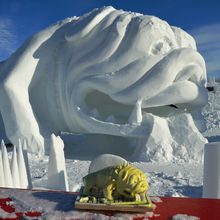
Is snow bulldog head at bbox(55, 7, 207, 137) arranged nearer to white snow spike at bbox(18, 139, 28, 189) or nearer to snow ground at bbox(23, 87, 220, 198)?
snow ground at bbox(23, 87, 220, 198)

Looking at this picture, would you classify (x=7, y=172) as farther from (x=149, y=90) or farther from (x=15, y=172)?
(x=149, y=90)

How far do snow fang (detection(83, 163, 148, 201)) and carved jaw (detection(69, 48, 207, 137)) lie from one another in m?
4.50

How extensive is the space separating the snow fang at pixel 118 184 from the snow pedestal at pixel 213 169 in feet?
4.85

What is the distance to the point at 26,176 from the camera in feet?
12.1

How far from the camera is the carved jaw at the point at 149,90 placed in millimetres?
6402

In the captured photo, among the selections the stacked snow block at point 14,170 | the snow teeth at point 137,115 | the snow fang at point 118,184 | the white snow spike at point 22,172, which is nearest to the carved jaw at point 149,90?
the snow teeth at point 137,115

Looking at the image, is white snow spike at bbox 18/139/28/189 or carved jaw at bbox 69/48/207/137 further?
carved jaw at bbox 69/48/207/137

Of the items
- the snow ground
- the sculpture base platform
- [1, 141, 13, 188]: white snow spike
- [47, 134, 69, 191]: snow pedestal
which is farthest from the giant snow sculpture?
the sculpture base platform

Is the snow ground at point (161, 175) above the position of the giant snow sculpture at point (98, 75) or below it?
below

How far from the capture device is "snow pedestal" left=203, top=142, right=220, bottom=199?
10.0ft

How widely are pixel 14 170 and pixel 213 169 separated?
255cm

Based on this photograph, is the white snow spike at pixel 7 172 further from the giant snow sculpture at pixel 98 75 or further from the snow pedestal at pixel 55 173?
the giant snow sculpture at pixel 98 75

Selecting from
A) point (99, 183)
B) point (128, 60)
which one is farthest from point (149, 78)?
point (99, 183)

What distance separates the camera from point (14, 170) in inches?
137
